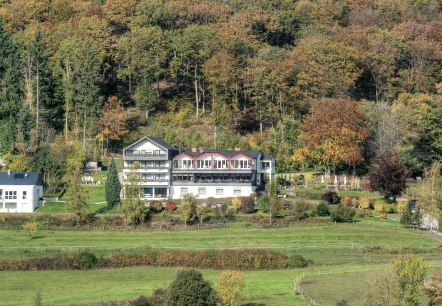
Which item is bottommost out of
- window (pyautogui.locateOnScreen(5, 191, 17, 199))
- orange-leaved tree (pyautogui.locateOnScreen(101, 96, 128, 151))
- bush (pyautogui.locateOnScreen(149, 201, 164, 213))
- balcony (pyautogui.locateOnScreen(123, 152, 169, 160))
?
bush (pyautogui.locateOnScreen(149, 201, 164, 213))

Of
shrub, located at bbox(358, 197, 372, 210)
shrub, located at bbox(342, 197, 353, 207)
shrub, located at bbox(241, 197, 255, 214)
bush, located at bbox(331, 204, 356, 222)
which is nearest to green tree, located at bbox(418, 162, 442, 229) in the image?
shrub, located at bbox(358, 197, 372, 210)

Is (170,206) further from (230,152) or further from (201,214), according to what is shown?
(230,152)

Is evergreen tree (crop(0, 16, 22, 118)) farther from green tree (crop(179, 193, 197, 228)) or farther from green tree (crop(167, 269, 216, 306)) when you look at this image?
green tree (crop(167, 269, 216, 306))

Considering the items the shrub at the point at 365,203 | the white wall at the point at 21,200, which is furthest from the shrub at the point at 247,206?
the white wall at the point at 21,200

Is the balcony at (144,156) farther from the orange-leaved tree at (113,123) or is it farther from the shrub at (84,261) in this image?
the shrub at (84,261)

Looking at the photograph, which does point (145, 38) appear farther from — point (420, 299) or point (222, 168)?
point (420, 299)
